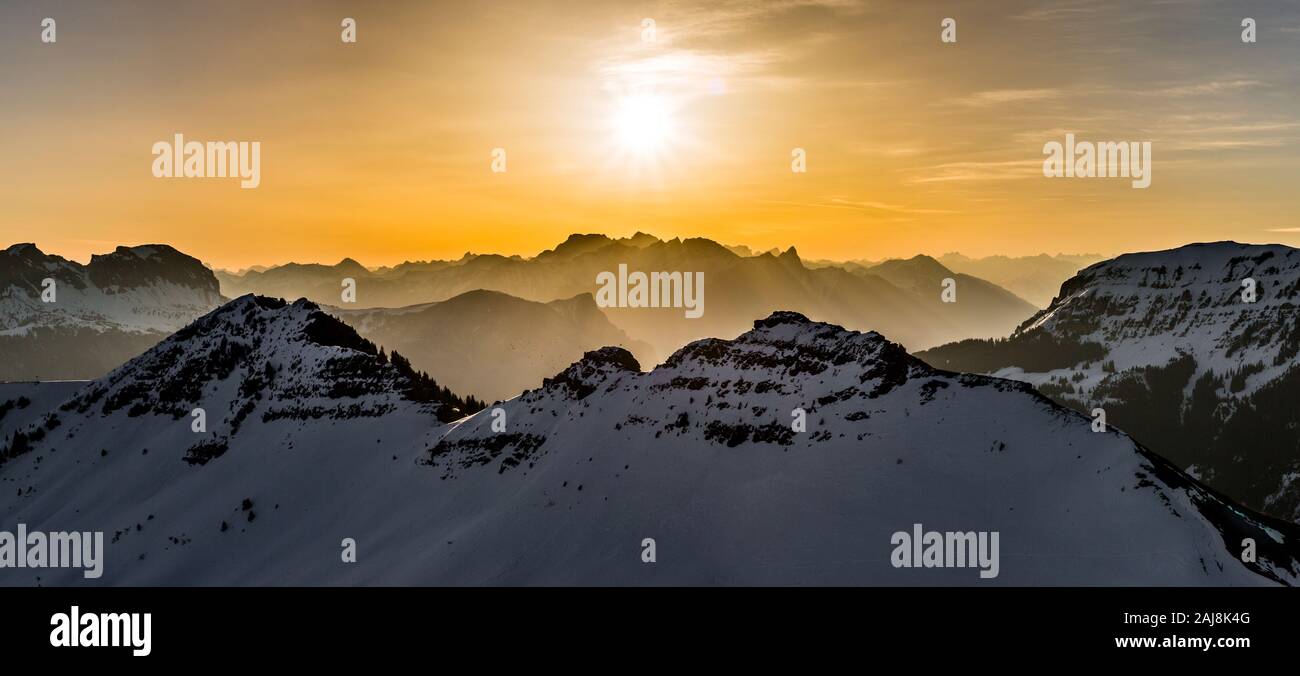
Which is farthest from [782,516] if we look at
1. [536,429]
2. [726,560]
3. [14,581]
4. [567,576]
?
[14,581]

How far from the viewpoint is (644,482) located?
302 feet

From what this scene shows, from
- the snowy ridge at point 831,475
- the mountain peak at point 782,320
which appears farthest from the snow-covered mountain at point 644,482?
the mountain peak at point 782,320

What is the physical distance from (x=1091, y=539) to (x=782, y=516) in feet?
90.2

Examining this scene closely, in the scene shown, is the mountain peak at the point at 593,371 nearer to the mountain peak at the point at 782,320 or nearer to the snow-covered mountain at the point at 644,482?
the snow-covered mountain at the point at 644,482

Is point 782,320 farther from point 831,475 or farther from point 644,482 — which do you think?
point 644,482

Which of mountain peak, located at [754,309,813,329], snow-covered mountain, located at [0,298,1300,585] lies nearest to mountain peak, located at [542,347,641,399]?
snow-covered mountain, located at [0,298,1300,585]

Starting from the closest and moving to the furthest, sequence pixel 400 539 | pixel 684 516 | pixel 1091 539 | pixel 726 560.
A: 1. pixel 1091 539
2. pixel 726 560
3. pixel 684 516
4. pixel 400 539

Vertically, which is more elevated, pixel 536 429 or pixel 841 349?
pixel 841 349

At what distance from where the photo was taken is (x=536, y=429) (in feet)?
363

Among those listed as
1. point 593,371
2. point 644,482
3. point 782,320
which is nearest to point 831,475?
point 644,482
